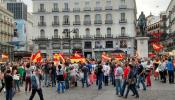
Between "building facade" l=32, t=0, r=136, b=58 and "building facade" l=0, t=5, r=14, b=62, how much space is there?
604 centimetres

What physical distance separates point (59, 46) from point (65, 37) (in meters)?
2.30

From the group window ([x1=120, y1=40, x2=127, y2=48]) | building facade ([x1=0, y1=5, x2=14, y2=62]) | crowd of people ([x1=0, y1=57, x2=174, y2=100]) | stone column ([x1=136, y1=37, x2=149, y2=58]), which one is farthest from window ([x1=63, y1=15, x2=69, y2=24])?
crowd of people ([x1=0, y1=57, x2=174, y2=100])

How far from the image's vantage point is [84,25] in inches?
3693

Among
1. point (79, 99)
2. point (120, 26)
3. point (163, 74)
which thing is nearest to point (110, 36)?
point (120, 26)

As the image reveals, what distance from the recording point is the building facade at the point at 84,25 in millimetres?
92562

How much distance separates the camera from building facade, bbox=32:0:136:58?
92.6 meters

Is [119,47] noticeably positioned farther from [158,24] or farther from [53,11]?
[158,24]

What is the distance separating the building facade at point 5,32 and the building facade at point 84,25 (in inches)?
238

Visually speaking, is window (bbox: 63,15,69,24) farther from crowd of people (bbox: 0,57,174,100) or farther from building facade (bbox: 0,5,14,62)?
crowd of people (bbox: 0,57,174,100)

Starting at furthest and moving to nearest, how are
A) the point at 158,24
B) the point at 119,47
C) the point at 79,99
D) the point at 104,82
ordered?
1. the point at 158,24
2. the point at 119,47
3. the point at 104,82
4. the point at 79,99

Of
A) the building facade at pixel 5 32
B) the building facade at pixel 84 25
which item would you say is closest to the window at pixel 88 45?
the building facade at pixel 84 25

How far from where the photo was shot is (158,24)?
15675 centimetres

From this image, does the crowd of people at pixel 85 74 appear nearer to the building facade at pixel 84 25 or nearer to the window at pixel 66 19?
the building facade at pixel 84 25

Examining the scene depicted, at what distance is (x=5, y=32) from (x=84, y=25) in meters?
16.7
